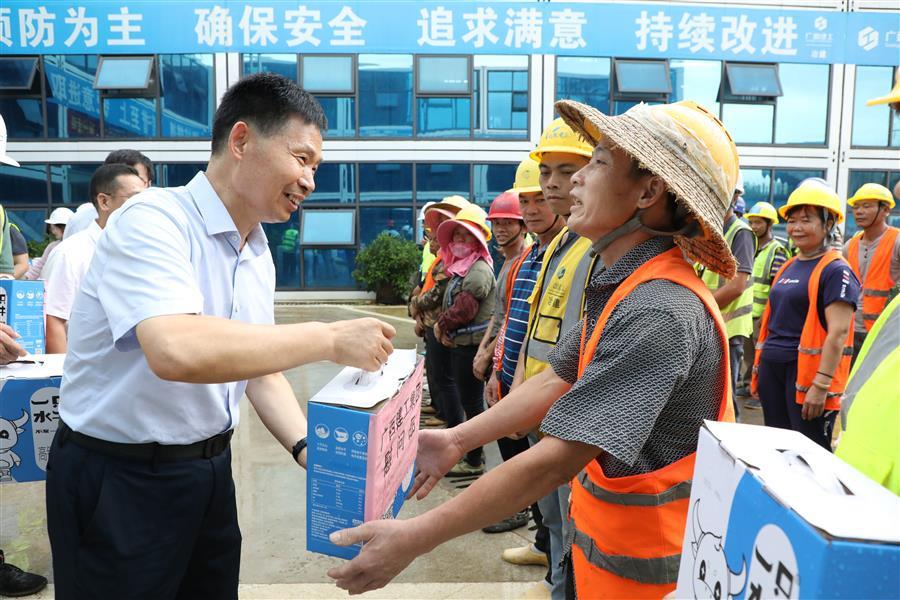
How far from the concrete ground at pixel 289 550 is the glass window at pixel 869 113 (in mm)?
14444

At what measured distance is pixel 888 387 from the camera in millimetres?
858

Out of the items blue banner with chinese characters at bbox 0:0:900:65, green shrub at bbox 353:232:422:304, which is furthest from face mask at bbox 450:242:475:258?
green shrub at bbox 353:232:422:304

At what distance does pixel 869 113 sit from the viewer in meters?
14.1

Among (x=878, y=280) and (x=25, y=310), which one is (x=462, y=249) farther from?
(x=878, y=280)

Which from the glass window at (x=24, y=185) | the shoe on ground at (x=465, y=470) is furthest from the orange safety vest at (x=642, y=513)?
the glass window at (x=24, y=185)

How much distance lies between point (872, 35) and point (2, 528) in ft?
45.8

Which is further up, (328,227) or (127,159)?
(127,159)

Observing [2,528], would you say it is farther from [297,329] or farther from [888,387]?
[888,387]

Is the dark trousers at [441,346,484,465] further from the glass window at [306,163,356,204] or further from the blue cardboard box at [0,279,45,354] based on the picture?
the glass window at [306,163,356,204]

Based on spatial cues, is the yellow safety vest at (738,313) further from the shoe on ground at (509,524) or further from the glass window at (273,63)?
the glass window at (273,63)

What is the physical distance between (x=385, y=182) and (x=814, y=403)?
11.6 meters

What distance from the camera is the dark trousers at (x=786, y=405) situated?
376 cm

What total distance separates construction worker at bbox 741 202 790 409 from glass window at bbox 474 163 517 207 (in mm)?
7067

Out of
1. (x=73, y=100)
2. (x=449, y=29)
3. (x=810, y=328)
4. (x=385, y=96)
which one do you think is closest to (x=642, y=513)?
(x=810, y=328)
